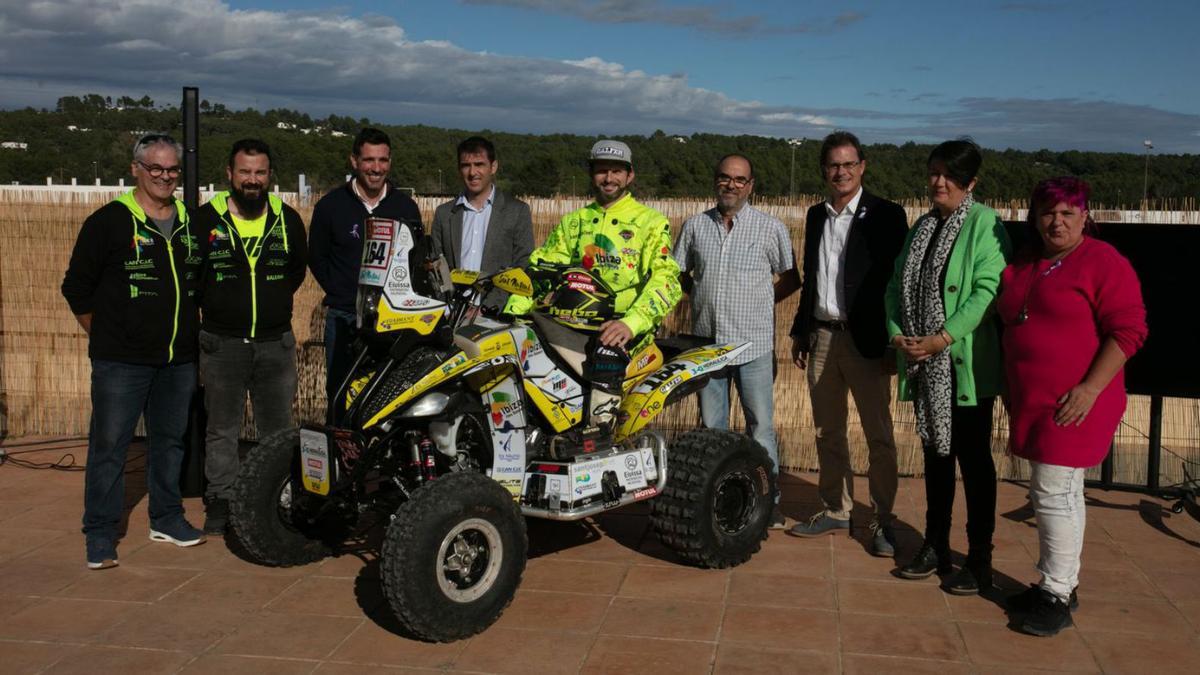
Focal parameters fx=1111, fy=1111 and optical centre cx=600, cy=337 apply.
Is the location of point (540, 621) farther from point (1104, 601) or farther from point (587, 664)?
point (1104, 601)

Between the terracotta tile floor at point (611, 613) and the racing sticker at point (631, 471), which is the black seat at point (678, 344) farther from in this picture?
the terracotta tile floor at point (611, 613)

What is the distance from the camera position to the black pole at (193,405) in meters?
6.71

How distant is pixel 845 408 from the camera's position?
19.2 feet

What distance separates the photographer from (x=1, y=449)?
25.0 ft

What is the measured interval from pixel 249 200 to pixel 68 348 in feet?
11.8

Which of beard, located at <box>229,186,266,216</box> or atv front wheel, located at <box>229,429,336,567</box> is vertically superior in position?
beard, located at <box>229,186,266,216</box>

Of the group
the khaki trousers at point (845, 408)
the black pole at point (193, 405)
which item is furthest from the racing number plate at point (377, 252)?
the black pole at point (193, 405)

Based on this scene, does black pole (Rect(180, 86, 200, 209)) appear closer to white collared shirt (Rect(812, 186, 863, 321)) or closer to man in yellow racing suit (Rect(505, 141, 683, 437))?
man in yellow racing suit (Rect(505, 141, 683, 437))

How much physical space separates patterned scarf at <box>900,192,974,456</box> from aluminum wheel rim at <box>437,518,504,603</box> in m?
2.04

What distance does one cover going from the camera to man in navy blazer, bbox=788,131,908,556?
18.0ft

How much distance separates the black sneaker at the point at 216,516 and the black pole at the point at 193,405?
2.29 ft

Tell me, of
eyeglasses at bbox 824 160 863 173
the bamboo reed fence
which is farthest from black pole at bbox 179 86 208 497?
eyeglasses at bbox 824 160 863 173

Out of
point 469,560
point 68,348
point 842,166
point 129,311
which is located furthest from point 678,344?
point 68,348

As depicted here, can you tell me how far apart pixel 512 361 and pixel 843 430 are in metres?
2.02
